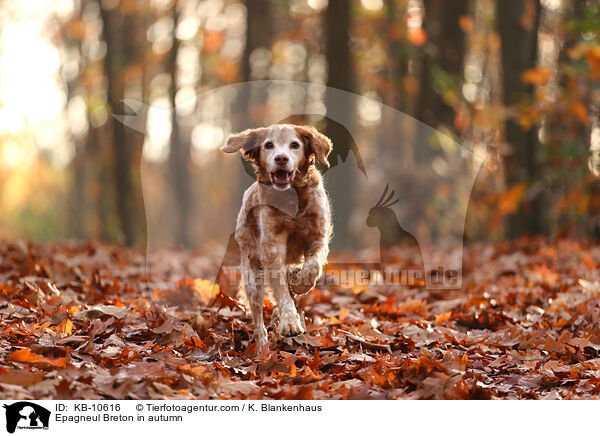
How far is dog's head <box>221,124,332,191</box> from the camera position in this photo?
4.78 metres

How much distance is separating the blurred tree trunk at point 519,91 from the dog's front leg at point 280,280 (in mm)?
8875

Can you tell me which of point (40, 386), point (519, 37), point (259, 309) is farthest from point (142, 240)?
point (40, 386)

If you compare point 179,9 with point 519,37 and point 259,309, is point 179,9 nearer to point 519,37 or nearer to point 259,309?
point 519,37

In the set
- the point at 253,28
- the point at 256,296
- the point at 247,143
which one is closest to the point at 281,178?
the point at 247,143

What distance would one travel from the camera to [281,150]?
4.79 m

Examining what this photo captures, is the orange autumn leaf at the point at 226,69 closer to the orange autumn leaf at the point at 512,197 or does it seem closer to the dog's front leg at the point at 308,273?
the orange autumn leaf at the point at 512,197

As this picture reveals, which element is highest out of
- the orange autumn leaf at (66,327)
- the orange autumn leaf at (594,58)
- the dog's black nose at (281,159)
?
the orange autumn leaf at (594,58)

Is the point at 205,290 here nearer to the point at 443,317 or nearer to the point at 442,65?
the point at 443,317

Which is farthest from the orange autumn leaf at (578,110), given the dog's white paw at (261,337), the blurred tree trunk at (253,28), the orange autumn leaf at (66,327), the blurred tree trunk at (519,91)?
the blurred tree trunk at (253,28)

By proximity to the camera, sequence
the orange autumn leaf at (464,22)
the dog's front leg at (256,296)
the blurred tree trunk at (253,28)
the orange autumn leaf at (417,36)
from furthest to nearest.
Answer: the blurred tree trunk at (253,28) < the orange autumn leaf at (417,36) < the orange autumn leaf at (464,22) < the dog's front leg at (256,296)

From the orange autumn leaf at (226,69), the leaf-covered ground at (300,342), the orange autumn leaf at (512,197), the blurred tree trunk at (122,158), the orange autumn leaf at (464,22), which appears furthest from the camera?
the orange autumn leaf at (226,69)

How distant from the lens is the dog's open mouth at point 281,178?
4.79m
